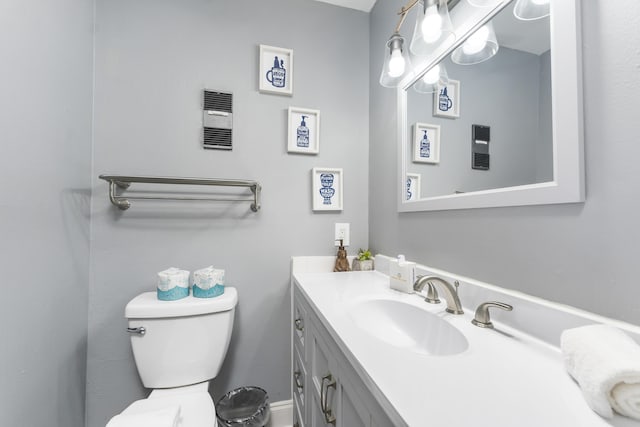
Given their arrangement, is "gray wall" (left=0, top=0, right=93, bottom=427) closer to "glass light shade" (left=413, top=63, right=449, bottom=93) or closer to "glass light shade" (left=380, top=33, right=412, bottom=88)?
"glass light shade" (left=380, top=33, right=412, bottom=88)

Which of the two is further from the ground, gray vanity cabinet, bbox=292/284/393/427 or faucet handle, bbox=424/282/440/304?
faucet handle, bbox=424/282/440/304

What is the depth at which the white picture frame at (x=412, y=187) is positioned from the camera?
1.04 m

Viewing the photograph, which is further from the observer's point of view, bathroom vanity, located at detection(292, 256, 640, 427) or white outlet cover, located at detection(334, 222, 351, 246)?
white outlet cover, located at detection(334, 222, 351, 246)

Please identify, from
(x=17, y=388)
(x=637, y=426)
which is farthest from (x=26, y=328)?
(x=637, y=426)

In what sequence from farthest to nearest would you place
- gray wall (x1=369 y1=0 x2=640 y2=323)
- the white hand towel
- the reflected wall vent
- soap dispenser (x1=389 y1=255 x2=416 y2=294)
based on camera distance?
the reflected wall vent < soap dispenser (x1=389 y1=255 x2=416 y2=294) < gray wall (x1=369 y1=0 x2=640 y2=323) < the white hand towel

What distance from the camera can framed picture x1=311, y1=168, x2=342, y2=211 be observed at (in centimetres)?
132

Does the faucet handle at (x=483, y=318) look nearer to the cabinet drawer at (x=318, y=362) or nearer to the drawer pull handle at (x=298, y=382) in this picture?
the cabinet drawer at (x=318, y=362)

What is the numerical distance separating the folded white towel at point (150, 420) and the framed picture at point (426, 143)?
124cm

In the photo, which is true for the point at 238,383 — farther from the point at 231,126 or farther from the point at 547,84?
the point at 547,84

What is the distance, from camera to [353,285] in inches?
40.0

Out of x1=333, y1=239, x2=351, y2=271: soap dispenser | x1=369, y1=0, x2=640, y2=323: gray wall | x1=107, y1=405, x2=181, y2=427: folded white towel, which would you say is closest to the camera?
x1=369, y1=0, x2=640, y2=323: gray wall

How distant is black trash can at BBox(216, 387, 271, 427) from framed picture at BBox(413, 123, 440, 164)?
1300 mm

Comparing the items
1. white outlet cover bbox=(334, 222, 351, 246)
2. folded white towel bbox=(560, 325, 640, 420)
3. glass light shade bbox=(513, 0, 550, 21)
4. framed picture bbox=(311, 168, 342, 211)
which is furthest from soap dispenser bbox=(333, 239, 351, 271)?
glass light shade bbox=(513, 0, 550, 21)

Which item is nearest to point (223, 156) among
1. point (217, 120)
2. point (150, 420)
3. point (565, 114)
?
point (217, 120)
